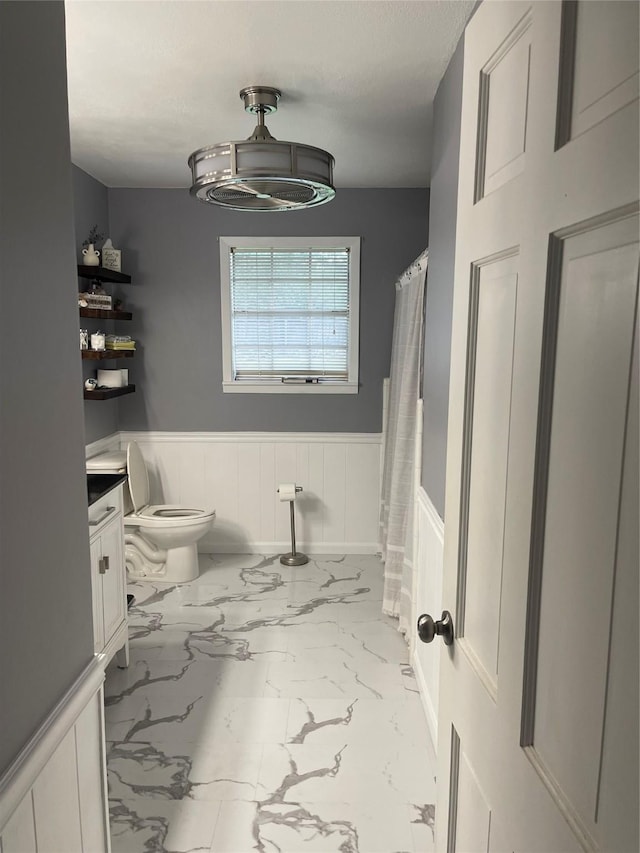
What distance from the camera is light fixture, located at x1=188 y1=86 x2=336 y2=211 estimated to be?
2.34 m

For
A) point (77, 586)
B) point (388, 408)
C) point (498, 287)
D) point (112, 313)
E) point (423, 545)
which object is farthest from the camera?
point (388, 408)

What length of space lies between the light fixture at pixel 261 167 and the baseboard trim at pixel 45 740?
174 centimetres

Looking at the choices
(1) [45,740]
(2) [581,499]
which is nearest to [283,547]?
(1) [45,740]

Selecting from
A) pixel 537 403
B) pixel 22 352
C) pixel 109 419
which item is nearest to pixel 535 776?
pixel 537 403

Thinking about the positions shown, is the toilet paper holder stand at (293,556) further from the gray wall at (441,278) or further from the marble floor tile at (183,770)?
the marble floor tile at (183,770)

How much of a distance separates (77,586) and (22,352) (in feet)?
1.74

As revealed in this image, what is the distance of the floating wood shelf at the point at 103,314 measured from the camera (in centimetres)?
371

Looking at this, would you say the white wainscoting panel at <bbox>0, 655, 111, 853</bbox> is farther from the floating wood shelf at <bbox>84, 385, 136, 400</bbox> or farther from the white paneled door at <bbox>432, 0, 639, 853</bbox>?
the floating wood shelf at <bbox>84, 385, 136, 400</bbox>

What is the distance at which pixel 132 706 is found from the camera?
8.77ft

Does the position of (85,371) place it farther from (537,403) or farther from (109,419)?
(537,403)

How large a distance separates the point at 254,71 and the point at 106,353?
200 cm

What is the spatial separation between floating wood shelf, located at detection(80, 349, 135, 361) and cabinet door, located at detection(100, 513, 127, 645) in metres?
1.27

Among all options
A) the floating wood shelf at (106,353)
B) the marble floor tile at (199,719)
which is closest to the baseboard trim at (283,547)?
the floating wood shelf at (106,353)

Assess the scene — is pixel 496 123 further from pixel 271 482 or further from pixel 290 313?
pixel 271 482
